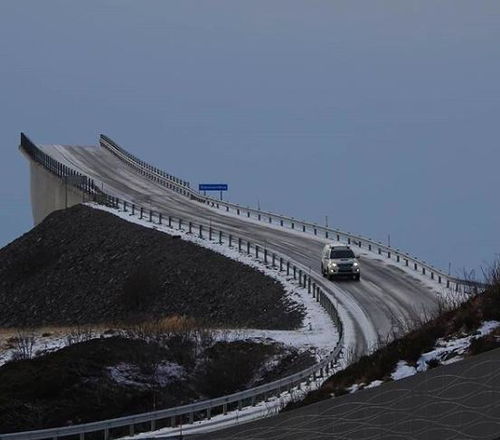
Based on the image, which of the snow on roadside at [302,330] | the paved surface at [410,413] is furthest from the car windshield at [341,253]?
the paved surface at [410,413]

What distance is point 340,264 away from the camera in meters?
57.1

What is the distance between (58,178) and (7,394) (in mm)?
70189

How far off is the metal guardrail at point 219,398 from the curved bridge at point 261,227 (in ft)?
1.30

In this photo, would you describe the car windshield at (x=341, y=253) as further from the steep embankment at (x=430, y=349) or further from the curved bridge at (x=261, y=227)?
the steep embankment at (x=430, y=349)

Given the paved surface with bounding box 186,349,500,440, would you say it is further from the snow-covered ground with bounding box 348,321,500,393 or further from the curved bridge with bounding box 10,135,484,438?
the curved bridge with bounding box 10,135,484,438

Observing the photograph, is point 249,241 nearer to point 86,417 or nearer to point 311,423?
point 86,417

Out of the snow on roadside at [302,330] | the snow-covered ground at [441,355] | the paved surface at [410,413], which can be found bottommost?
the paved surface at [410,413]

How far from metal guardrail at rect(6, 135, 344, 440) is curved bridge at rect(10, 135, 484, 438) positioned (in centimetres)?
40

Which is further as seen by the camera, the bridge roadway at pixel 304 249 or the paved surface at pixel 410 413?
the bridge roadway at pixel 304 249

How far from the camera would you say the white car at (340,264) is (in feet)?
187

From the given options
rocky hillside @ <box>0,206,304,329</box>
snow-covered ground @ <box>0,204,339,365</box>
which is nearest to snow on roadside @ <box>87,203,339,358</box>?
snow-covered ground @ <box>0,204,339,365</box>

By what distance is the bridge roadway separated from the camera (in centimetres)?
4588

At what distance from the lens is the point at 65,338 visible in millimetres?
45250

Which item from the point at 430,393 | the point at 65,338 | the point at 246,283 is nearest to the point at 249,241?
the point at 246,283
